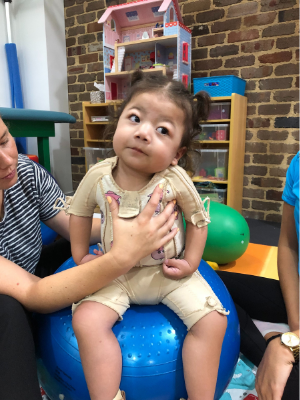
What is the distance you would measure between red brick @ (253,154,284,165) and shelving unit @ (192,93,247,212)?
131 millimetres

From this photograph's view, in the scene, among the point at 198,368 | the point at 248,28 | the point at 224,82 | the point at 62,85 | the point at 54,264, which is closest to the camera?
the point at 198,368

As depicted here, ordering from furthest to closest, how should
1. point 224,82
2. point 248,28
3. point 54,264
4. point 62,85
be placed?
point 62,85
point 248,28
point 224,82
point 54,264

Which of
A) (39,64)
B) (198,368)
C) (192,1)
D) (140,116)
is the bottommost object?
(198,368)

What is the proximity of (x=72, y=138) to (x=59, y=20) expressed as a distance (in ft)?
4.41

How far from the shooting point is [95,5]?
11.0 ft

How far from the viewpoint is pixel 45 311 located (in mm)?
827

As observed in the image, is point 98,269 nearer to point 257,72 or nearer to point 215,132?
point 215,132

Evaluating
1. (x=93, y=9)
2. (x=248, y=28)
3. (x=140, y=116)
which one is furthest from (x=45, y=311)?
(x=93, y=9)

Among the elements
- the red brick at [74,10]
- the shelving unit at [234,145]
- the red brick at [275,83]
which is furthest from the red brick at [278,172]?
the red brick at [74,10]

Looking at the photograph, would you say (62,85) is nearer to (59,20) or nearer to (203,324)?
(59,20)

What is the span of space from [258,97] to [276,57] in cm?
35

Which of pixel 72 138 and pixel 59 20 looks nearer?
pixel 59 20

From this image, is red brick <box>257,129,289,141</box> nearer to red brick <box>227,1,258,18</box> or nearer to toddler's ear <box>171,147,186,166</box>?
red brick <box>227,1,258,18</box>

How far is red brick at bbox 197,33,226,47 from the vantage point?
112 inches
